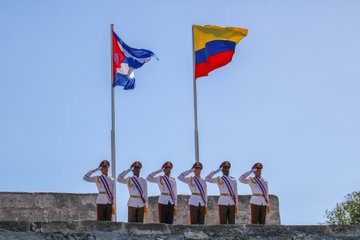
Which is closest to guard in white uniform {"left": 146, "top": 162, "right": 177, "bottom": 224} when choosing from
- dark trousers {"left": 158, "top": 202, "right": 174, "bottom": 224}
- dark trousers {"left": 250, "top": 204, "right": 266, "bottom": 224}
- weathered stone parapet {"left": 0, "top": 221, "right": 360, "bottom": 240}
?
dark trousers {"left": 158, "top": 202, "right": 174, "bottom": 224}

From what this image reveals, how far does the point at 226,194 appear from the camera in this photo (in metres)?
19.3

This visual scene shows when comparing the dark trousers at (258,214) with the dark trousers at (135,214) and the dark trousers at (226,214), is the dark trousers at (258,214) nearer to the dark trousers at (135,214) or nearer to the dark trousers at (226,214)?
the dark trousers at (226,214)

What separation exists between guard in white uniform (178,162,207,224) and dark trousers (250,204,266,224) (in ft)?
3.03

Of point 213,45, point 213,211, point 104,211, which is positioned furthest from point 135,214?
point 213,45

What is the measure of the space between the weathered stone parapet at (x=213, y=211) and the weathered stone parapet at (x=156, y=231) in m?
3.88

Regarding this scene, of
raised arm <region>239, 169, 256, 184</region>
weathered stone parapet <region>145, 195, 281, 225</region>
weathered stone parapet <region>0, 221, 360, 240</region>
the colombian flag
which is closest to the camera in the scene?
weathered stone parapet <region>0, 221, 360, 240</region>

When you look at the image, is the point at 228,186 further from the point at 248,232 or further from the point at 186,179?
the point at 248,232

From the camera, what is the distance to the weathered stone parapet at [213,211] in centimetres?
2045

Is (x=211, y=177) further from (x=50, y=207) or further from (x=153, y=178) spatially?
(x=50, y=207)

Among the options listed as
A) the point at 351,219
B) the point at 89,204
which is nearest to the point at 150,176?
the point at 89,204

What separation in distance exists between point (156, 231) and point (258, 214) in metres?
3.73

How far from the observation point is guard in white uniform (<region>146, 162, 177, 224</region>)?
18.9 m

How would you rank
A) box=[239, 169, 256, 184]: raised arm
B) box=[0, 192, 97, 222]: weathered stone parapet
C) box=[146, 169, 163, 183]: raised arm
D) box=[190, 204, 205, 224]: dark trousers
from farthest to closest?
box=[0, 192, 97, 222]: weathered stone parapet → box=[239, 169, 256, 184]: raised arm → box=[190, 204, 205, 224]: dark trousers → box=[146, 169, 163, 183]: raised arm

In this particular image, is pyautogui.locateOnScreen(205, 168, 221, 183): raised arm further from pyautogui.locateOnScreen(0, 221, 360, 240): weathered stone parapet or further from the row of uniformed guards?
pyautogui.locateOnScreen(0, 221, 360, 240): weathered stone parapet
